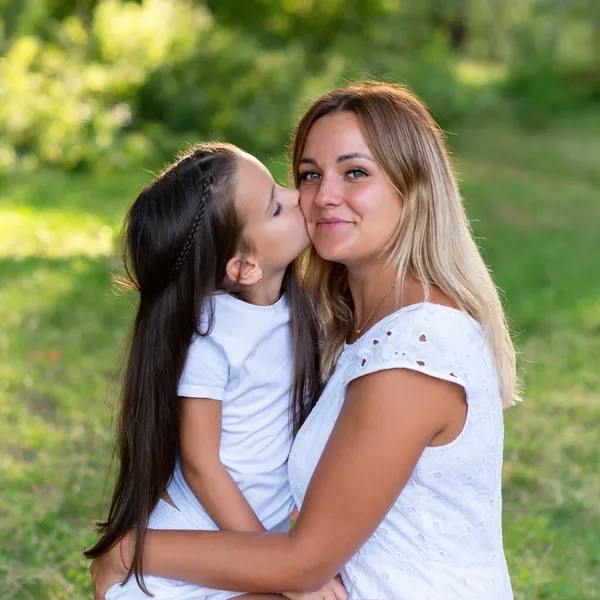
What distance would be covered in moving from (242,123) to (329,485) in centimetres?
1109

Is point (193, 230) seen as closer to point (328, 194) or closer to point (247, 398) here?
point (328, 194)

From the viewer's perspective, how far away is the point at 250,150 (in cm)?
1263

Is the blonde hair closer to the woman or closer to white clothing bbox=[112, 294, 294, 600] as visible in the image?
the woman

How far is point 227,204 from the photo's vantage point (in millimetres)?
2275

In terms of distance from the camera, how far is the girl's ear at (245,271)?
7.69 ft

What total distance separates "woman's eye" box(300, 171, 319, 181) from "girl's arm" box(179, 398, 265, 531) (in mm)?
596

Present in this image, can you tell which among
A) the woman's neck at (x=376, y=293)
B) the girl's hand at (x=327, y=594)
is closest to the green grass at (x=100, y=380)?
the woman's neck at (x=376, y=293)

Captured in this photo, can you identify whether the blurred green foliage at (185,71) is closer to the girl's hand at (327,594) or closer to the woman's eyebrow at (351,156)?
the woman's eyebrow at (351,156)

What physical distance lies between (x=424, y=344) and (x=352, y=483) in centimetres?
32

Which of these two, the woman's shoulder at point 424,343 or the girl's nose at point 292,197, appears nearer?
the woman's shoulder at point 424,343

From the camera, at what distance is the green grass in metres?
3.57

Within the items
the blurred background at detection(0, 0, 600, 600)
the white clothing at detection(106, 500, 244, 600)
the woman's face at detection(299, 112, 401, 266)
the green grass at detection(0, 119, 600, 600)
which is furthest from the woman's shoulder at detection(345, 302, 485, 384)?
the green grass at detection(0, 119, 600, 600)

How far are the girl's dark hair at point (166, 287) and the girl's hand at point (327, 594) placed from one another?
341 mm

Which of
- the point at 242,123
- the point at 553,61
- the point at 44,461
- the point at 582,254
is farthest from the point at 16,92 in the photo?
the point at 553,61
